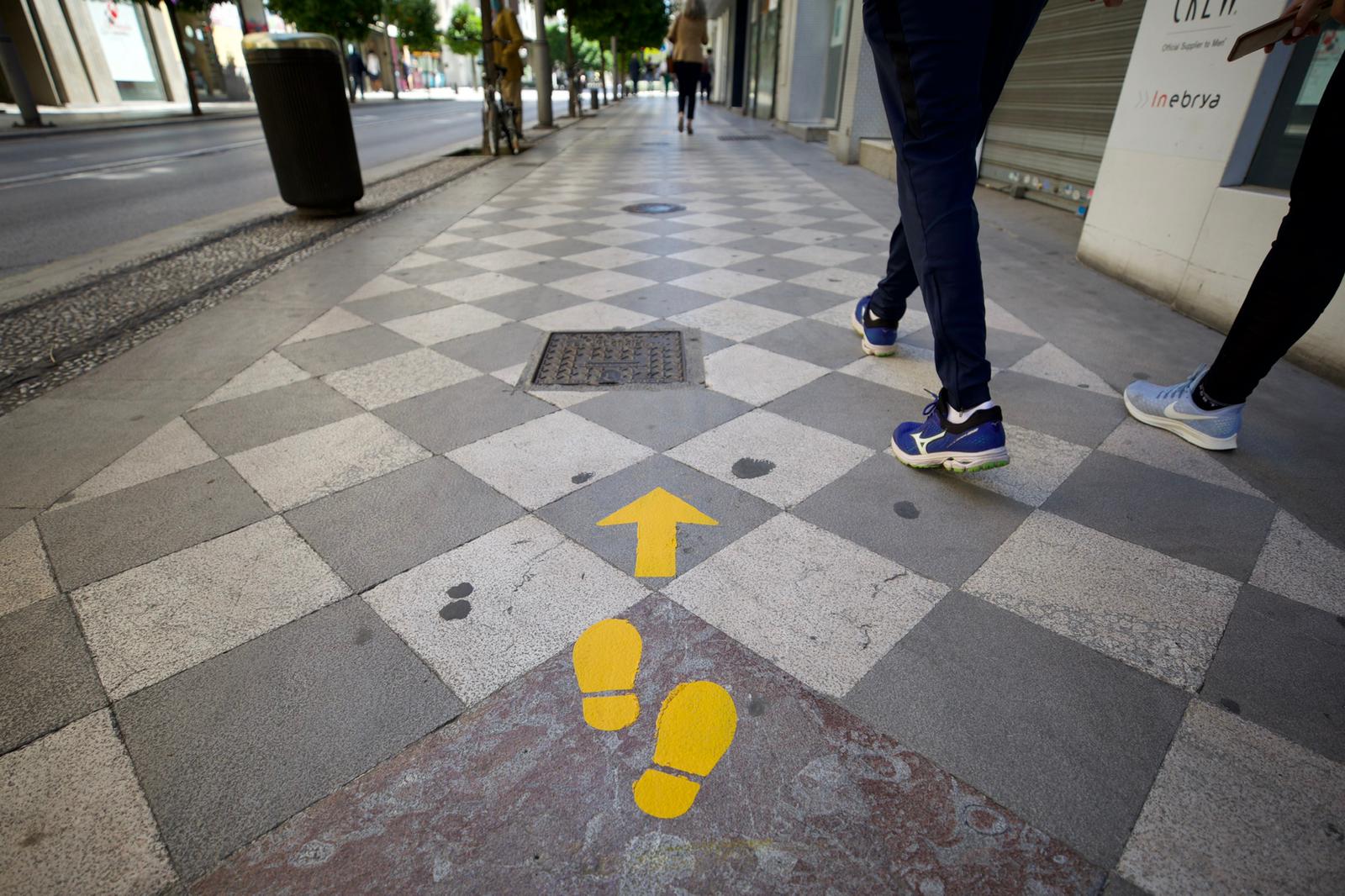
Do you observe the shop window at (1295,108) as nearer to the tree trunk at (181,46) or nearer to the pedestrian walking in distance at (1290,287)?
the pedestrian walking in distance at (1290,287)

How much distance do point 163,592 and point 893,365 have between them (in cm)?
270

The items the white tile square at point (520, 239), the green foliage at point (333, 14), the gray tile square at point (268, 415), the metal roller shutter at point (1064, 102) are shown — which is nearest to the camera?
the gray tile square at point (268, 415)

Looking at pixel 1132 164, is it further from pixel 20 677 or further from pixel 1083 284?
pixel 20 677

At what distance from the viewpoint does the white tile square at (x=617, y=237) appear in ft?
17.0

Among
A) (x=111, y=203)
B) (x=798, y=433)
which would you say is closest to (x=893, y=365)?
(x=798, y=433)

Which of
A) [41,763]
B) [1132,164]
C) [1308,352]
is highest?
[1132,164]

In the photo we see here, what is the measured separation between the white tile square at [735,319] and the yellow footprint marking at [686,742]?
215 centimetres

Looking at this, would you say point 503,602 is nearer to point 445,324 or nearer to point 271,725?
point 271,725

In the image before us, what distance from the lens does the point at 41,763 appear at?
4.10 ft

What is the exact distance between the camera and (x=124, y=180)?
875 centimetres

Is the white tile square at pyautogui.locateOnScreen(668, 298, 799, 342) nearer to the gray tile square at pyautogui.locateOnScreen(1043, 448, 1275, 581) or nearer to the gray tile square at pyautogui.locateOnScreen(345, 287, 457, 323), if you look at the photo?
the gray tile square at pyautogui.locateOnScreen(345, 287, 457, 323)

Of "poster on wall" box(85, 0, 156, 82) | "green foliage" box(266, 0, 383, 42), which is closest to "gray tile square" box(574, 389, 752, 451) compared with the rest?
"green foliage" box(266, 0, 383, 42)

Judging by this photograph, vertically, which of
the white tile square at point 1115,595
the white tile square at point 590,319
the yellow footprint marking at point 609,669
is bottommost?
the yellow footprint marking at point 609,669

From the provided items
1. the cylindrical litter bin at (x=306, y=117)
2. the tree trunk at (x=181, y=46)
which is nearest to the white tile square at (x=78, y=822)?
the cylindrical litter bin at (x=306, y=117)
